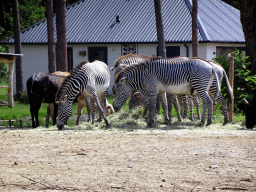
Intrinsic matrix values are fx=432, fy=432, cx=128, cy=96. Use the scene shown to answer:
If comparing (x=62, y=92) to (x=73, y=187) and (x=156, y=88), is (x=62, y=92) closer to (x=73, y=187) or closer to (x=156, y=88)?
(x=156, y=88)

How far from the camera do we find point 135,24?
1025 inches

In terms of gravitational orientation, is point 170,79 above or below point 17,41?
below

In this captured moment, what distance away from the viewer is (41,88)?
42.2 ft

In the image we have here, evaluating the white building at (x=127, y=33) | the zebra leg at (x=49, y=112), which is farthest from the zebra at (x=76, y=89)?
the white building at (x=127, y=33)

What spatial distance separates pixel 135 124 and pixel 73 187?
251 inches

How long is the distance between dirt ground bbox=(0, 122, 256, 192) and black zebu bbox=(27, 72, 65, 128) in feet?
7.05

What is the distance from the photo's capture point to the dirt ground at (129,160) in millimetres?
6137

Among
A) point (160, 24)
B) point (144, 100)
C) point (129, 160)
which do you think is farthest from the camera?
point (160, 24)

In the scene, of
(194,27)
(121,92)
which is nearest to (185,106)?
(121,92)

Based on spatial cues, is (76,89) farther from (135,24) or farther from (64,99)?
(135,24)

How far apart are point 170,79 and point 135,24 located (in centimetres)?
1439

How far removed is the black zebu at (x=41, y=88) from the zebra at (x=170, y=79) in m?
2.05

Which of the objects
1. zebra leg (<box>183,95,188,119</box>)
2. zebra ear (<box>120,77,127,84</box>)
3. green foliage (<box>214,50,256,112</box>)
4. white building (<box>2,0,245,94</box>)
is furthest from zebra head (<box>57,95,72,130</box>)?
white building (<box>2,0,245,94</box>)

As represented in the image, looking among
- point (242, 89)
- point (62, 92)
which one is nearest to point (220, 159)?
point (62, 92)
